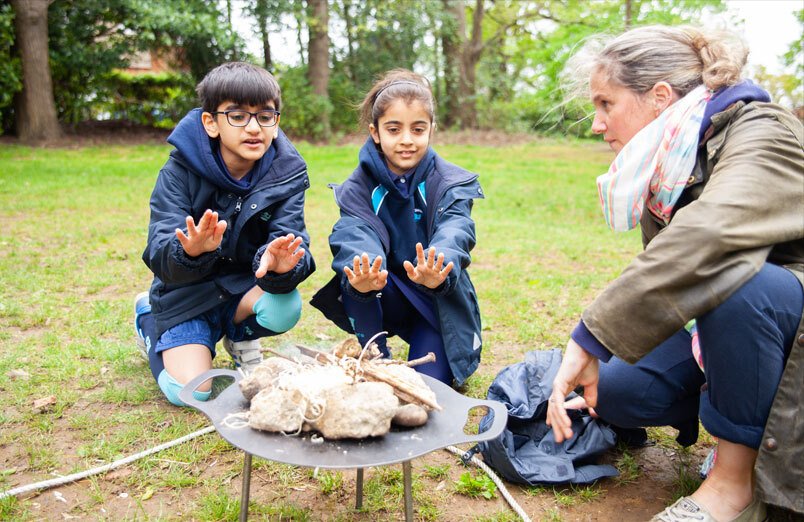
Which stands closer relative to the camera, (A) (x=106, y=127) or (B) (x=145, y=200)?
(B) (x=145, y=200)

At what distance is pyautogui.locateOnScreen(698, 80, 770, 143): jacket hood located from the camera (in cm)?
222

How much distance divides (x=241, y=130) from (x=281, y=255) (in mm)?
717

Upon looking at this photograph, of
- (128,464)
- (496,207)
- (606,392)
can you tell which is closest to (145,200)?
(496,207)

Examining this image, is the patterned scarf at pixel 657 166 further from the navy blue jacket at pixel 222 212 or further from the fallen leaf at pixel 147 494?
the fallen leaf at pixel 147 494

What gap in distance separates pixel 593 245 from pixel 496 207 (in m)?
2.86

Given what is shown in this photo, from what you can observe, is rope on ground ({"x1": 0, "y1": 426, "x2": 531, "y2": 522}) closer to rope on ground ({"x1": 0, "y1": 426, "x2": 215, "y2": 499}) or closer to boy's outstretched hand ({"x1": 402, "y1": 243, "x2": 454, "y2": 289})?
rope on ground ({"x1": 0, "y1": 426, "x2": 215, "y2": 499})

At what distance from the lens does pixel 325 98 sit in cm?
1628

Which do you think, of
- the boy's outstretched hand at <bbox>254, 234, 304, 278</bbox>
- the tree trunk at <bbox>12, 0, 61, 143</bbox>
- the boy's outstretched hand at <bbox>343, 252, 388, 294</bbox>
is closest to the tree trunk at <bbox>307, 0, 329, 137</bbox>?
the tree trunk at <bbox>12, 0, 61, 143</bbox>

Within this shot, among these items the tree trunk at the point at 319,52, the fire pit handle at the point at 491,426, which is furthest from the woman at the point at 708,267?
the tree trunk at the point at 319,52

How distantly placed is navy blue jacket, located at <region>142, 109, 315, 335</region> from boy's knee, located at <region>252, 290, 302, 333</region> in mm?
122

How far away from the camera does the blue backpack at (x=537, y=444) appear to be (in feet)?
8.44

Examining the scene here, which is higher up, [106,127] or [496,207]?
[106,127]

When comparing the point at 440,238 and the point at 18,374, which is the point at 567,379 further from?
the point at 18,374

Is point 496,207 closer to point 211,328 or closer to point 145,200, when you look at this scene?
point 145,200
